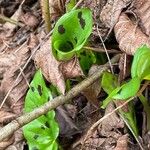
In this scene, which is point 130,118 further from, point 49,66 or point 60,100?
point 49,66

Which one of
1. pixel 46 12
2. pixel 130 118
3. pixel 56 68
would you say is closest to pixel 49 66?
pixel 56 68

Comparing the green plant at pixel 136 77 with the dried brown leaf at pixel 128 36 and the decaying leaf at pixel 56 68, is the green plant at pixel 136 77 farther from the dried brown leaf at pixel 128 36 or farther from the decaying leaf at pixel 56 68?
the decaying leaf at pixel 56 68

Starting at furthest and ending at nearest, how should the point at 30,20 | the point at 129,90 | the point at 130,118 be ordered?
the point at 30,20
the point at 130,118
the point at 129,90

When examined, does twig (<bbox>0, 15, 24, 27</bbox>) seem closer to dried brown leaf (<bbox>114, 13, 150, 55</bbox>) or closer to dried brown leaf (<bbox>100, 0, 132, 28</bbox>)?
dried brown leaf (<bbox>100, 0, 132, 28</bbox>)

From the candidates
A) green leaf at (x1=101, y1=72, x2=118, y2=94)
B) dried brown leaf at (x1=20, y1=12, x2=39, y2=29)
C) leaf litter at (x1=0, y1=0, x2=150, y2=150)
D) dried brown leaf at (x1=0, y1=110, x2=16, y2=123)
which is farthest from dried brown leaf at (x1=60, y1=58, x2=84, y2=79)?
dried brown leaf at (x1=20, y1=12, x2=39, y2=29)

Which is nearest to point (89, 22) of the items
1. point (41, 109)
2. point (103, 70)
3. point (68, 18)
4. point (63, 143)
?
point (68, 18)

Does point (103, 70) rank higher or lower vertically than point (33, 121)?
higher

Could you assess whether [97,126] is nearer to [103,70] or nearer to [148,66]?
[103,70]
